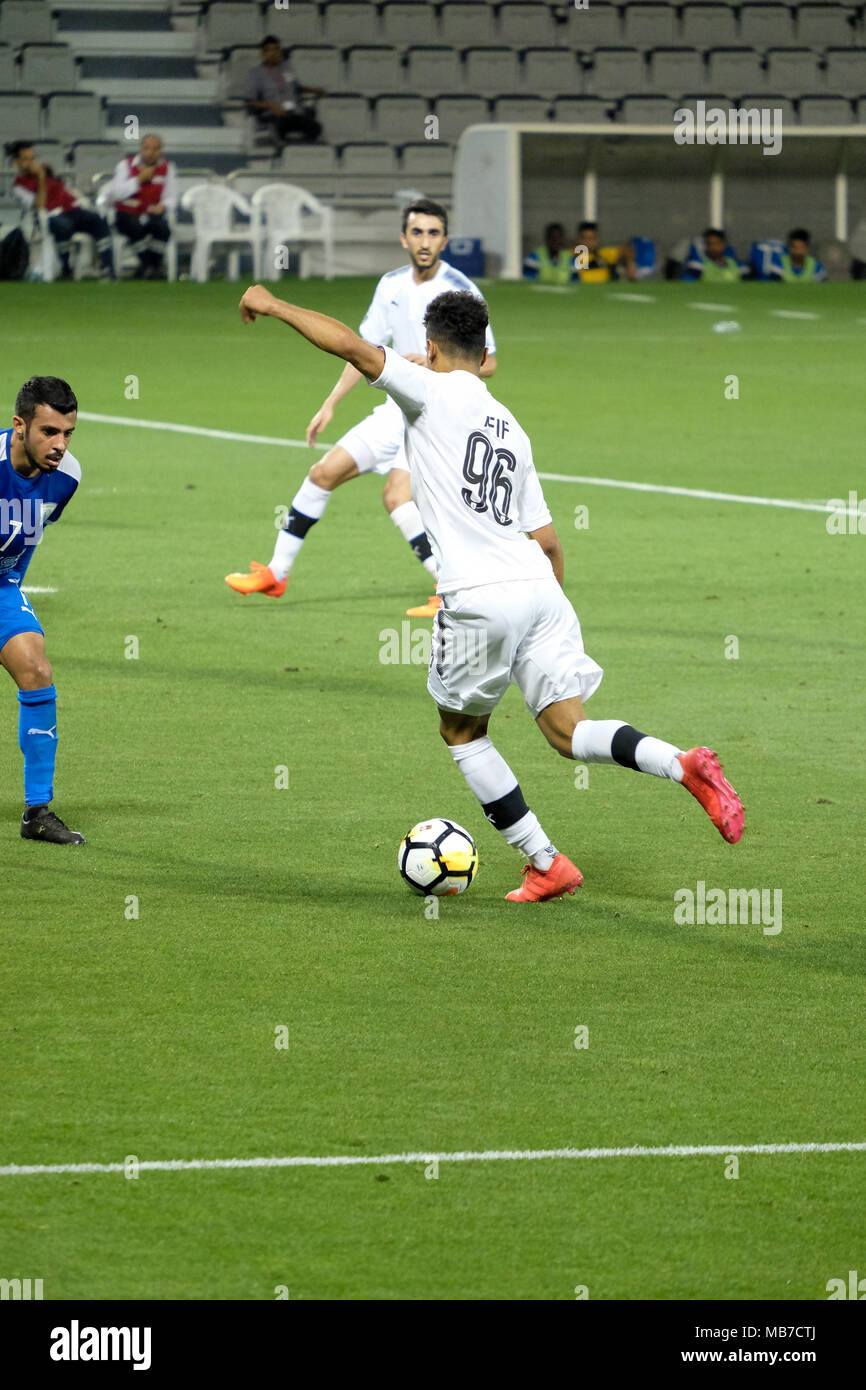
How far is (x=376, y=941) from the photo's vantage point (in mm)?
6121

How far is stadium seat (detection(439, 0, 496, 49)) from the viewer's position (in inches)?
Answer: 1379

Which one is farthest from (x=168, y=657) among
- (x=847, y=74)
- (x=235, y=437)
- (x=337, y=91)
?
(x=847, y=74)

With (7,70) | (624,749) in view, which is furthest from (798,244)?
(624,749)

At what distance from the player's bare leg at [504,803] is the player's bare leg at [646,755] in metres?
0.20

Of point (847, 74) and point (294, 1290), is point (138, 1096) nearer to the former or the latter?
point (294, 1290)

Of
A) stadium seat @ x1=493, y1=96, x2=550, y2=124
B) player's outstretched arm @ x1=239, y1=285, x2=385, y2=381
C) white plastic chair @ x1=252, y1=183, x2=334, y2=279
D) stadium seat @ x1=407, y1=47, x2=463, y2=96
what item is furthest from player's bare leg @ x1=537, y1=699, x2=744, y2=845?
stadium seat @ x1=407, y1=47, x2=463, y2=96

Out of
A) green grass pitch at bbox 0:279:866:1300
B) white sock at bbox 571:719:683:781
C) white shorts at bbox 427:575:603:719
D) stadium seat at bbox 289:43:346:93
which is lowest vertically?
green grass pitch at bbox 0:279:866:1300

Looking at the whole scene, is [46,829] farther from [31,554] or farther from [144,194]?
[144,194]

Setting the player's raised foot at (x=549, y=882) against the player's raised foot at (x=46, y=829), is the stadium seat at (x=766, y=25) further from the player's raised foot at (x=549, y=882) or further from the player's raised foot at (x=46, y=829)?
the player's raised foot at (x=549, y=882)

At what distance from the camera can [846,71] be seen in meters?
35.6

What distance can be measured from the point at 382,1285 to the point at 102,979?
1.96m

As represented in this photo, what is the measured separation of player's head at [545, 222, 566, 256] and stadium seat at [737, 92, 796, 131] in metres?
5.23

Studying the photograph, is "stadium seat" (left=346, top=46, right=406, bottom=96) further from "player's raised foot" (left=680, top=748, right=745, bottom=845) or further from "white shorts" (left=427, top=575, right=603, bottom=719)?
"player's raised foot" (left=680, top=748, right=745, bottom=845)

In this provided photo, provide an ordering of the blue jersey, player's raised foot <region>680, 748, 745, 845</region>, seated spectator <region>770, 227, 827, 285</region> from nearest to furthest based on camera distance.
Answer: player's raised foot <region>680, 748, 745, 845</region> < the blue jersey < seated spectator <region>770, 227, 827, 285</region>
